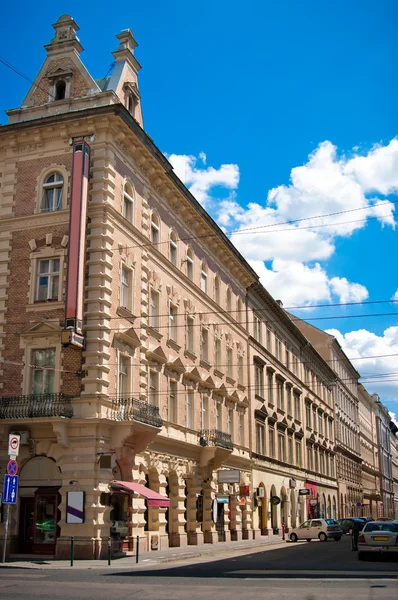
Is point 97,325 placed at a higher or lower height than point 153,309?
lower

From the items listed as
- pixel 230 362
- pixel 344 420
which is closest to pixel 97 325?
pixel 230 362

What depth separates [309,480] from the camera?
208ft

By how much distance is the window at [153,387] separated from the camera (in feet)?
102

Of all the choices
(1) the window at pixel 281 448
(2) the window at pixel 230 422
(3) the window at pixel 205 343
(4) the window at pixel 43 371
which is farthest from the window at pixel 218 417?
(4) the window at pixel 43 371

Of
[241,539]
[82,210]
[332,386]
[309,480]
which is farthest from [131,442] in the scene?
[332,386]

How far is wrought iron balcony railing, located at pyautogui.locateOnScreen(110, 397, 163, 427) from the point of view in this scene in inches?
1043

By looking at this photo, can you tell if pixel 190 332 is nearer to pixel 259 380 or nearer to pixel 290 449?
pixel 259 380

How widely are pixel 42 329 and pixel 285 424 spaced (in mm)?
32791

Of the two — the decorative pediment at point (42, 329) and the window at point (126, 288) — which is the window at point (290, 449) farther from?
the decorative pediment at point (42, 329)

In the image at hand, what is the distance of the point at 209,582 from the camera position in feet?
55.3

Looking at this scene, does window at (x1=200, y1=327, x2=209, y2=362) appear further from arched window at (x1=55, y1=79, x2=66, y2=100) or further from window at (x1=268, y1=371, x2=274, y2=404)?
arched window at (x1=55, y1=79, x2=66, y2=100)

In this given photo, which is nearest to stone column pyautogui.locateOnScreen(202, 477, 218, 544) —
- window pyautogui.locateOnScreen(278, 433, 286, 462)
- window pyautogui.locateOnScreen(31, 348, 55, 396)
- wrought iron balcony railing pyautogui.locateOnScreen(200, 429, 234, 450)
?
wrought iron balcony railing pyautogui.locateOnScreen(200, 429, 234, 450)

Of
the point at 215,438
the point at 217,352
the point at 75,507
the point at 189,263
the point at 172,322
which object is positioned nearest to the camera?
the point at 75,507

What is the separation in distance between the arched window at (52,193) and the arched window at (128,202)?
2775 mm
